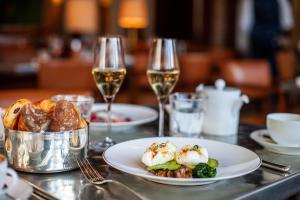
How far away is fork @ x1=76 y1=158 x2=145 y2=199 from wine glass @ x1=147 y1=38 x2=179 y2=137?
34 centimetres

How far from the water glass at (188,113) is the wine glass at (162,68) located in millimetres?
→ 32

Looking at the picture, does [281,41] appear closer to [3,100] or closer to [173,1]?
[173,1]

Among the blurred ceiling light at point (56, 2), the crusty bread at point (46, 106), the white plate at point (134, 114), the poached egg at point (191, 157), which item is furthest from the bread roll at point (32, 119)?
the blurred ceiling light at point (56, 2)

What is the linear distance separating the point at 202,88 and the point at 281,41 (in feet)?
19.9

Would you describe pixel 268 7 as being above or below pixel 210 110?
above

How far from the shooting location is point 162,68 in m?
1.26

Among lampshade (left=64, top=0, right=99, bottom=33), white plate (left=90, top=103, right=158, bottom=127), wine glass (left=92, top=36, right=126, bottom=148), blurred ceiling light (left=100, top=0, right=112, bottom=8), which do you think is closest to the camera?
wine glass (left=92, top=36, right=126, bottom=148)

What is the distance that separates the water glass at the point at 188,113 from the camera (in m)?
1.22

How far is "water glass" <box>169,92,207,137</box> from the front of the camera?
1.22 meters

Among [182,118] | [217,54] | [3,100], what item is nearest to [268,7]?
[217,54]

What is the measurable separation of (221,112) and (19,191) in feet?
2.25

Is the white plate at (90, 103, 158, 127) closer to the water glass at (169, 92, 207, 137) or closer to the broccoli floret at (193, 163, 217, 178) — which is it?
the water glass at (169, 92, 207, 137)

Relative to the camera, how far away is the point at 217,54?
622cm

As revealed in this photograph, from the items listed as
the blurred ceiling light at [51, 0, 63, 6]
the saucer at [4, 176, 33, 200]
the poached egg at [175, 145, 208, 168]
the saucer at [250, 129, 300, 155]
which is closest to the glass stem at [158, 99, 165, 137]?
the saucer at [250, 129, 300, 155]
